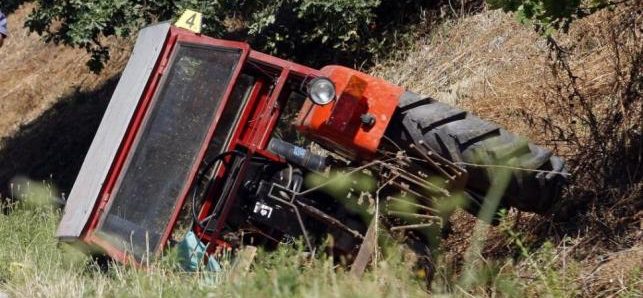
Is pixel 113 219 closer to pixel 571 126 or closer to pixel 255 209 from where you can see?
pixel 255 209

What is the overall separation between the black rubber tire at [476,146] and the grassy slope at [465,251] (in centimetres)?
31

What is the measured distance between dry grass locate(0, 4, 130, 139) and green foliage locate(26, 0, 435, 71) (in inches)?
177

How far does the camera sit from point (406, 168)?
6.91 metres

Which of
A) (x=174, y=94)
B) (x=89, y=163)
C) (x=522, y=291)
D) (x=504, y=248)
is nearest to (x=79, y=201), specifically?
(x=89, y=163)

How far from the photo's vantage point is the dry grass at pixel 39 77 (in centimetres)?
1809

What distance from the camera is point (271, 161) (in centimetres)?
736

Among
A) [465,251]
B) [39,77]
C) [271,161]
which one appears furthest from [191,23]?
[39,77]

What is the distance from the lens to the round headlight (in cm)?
678

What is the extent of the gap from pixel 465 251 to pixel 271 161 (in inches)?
53.3

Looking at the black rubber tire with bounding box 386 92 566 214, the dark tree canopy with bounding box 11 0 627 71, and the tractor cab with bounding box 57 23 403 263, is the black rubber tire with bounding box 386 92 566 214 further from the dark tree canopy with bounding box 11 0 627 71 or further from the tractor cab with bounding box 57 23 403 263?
the dark tree canopy with bounding box 11 0 627 71

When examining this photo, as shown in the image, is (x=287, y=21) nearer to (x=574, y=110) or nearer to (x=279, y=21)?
(x=279, y=21)

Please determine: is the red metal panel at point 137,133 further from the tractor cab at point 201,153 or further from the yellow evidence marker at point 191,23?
the yellow evidence marker at point 191,23

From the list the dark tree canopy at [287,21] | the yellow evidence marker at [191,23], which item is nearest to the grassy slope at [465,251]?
the dark tree canopy at [287,21]

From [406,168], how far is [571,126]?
1.82 meters
